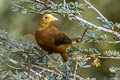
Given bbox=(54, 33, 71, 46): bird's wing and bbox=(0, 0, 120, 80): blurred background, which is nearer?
bbox=(54, 33, 71, 46): bird's wing

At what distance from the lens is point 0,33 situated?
3.01 metres

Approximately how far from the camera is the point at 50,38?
10.7ft

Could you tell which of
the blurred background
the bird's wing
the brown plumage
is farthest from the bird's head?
the blurred background

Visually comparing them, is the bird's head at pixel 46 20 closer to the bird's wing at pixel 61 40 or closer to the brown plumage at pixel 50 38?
the brown plumage at pixel 50 38

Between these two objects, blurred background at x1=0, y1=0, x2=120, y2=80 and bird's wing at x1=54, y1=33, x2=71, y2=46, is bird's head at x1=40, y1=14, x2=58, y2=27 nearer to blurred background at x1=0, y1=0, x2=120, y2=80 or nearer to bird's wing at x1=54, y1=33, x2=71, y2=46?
bird's wing at x1=54, y1=33, x2=71, y2=46

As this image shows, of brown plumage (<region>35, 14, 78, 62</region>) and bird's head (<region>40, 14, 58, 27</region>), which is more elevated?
bird's head (<region>40, 14, 58, 27</region>)

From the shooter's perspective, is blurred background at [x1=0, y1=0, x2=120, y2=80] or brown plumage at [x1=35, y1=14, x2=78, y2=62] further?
blurred background at [x1=0, y1=0, x2=120, y2=80]

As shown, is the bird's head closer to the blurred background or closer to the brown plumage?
the brown plumage

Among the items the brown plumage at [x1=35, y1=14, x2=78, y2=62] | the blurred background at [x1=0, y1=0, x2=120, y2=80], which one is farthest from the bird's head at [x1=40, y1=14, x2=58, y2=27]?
the blurred background at [x1=0, y1=0, x2=120, y2=80]

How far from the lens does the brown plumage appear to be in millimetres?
3211

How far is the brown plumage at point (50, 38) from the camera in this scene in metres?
→ 3.21

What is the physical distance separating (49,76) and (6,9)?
3.53 m

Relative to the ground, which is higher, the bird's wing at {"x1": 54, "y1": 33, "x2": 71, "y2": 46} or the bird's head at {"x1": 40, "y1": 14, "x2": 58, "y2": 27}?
the bird's head at {"x1": 40, "y1": 14, "x2": 58, "y2": 27}

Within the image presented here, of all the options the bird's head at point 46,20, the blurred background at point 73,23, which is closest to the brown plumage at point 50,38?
the bird's head at point 46,20
